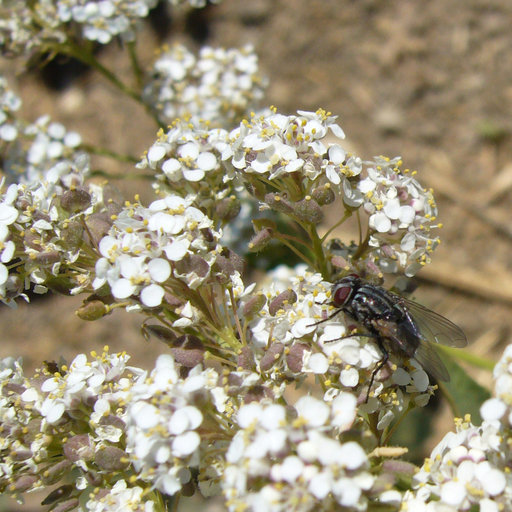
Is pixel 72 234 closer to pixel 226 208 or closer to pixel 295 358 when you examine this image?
pixel 226 208

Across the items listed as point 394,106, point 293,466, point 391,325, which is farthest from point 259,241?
point 394,106

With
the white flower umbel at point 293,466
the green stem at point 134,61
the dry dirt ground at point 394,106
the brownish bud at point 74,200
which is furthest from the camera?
the dry dirt ground at point 394,106

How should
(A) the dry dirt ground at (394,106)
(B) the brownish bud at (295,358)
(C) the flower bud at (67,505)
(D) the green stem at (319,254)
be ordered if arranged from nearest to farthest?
(B) the brownish bud at (295,358)
(C) the flower bud at (67,505)
(D) the green stem at (319,254)
(A) the dry dirt ground at (394,106)

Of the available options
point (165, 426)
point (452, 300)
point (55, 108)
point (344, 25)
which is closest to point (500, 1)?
point (344, 25)

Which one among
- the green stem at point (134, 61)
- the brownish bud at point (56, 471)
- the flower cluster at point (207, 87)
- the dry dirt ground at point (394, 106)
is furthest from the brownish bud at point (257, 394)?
the dry dirt ground at point (394, 106)

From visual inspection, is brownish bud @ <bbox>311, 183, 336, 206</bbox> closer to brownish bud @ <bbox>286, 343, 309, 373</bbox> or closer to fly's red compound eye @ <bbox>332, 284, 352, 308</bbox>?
fly's red compound eye @ <bbox>332, 284, 352, 308</bbox>

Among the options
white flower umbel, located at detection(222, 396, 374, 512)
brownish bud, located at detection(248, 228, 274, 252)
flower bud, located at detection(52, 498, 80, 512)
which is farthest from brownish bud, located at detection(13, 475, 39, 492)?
brownish bud, located at detection(248, 228, 274, 252)

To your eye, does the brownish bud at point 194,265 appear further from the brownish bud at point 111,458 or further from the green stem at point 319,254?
the brownish bud at point 111,458
